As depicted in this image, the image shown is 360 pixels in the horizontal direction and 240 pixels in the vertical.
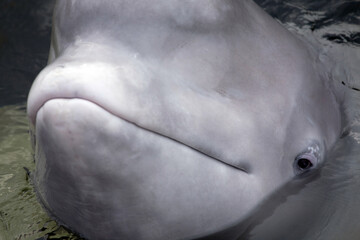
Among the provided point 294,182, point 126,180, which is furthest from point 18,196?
point 294,182

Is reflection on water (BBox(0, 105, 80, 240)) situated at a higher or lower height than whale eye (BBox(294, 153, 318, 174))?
lower

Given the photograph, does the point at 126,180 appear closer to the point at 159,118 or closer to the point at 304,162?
the point at 159,118

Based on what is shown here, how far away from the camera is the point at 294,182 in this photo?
3238mm

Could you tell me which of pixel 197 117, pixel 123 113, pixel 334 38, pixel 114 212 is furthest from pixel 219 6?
pixel 334 38

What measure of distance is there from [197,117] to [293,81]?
94cm

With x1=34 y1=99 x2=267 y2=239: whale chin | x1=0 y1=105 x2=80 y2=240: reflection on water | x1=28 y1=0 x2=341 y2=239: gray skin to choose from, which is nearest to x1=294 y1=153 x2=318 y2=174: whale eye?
x1=28 y1=0 x2=341 y2=239: gray skin

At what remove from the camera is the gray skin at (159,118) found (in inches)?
89.6

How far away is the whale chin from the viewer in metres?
2.25

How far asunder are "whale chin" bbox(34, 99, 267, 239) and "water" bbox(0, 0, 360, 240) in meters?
0.31

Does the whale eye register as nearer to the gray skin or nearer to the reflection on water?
the gray skin

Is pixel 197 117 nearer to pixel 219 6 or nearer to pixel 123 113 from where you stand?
pixel 123 113

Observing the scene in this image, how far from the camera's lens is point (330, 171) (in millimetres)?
3523

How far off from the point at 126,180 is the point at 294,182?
127cm

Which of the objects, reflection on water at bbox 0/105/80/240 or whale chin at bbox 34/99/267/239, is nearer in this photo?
whale chin at bbox 34/99/267/239
